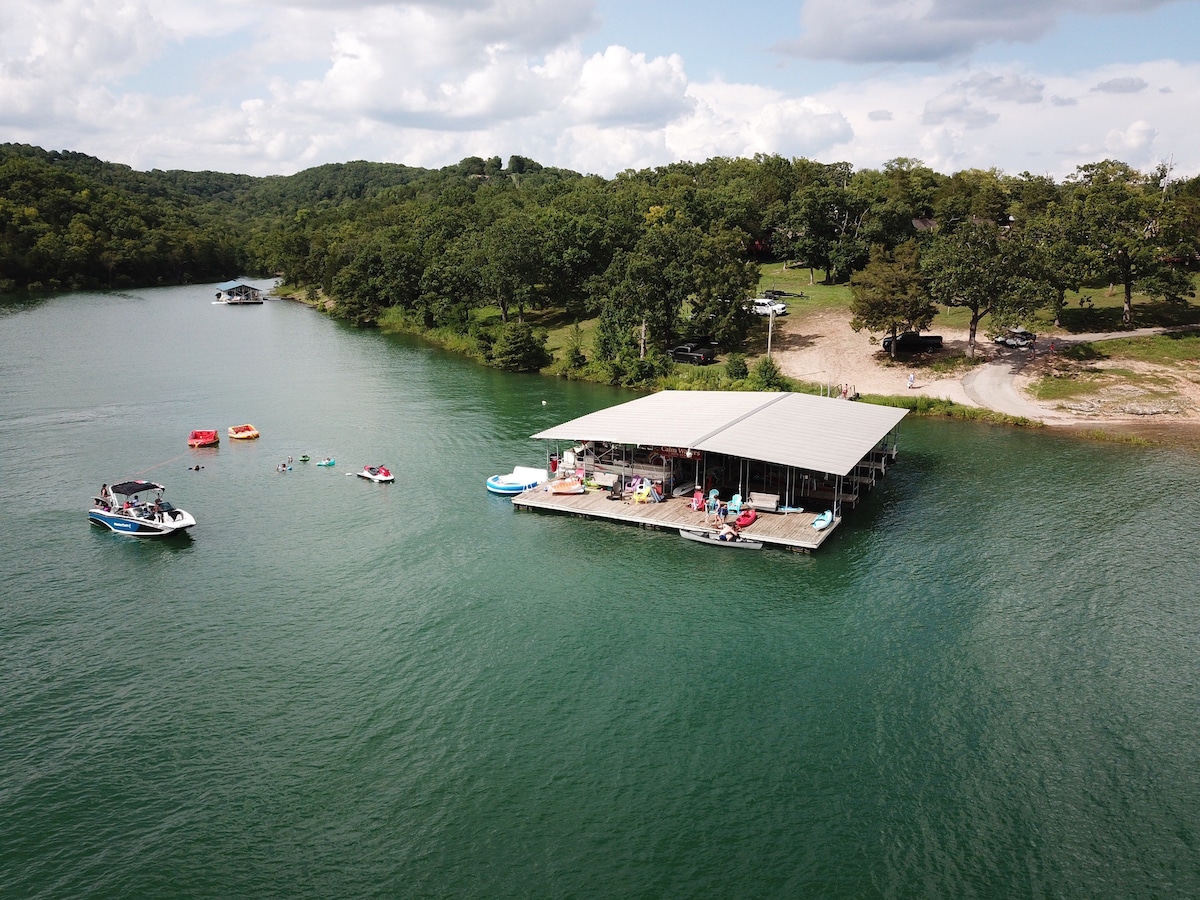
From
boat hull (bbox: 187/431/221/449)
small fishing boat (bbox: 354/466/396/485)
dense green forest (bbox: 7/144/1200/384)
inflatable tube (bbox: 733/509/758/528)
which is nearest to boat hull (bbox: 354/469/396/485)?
small fishing boat (bbox: 354/466/396/485)

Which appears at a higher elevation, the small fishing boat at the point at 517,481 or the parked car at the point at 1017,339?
the parked car at the point at 1017,339

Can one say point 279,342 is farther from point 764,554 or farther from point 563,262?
point 764,554

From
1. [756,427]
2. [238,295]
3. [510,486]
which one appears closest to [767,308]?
[756,427]

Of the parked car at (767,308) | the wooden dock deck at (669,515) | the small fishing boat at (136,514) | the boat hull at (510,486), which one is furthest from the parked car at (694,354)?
the small fishing boat at (136,514)

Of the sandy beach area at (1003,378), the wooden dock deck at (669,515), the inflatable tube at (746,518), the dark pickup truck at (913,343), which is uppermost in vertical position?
the dark pickup truck at (913,343)

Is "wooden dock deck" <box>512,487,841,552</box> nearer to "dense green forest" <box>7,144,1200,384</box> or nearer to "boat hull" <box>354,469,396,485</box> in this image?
"boat hull" <box>354,469,396,485</box>

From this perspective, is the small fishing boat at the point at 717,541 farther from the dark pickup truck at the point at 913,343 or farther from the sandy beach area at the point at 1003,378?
the dark pickup truck at the point at 913,343

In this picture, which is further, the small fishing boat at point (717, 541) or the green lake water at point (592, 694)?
the small fishing boat at point (717, 541)
